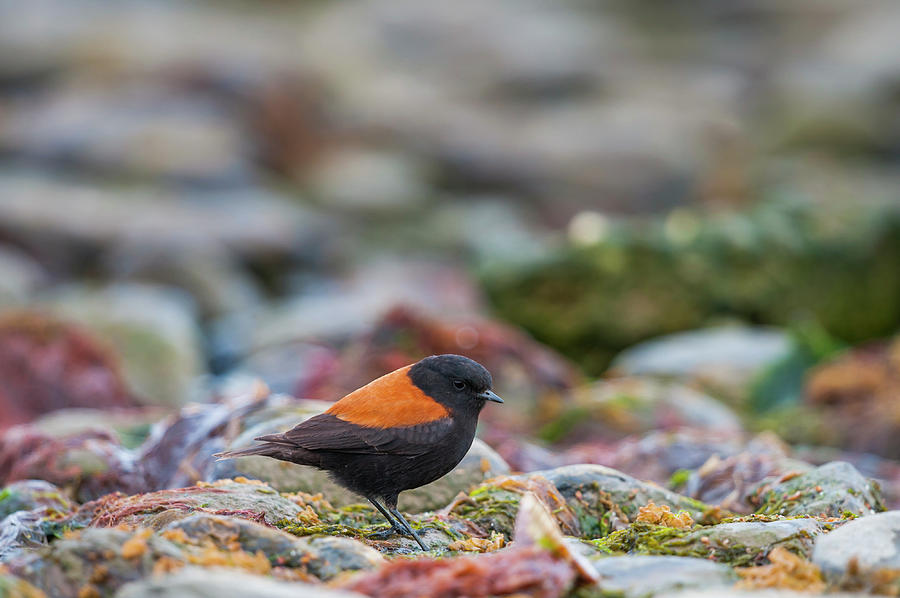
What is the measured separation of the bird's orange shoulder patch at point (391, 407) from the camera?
228 inches

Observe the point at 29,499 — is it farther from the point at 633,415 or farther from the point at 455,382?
the point at 633,415

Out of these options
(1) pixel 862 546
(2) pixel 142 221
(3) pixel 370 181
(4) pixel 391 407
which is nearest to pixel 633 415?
(4) pixel 391 407

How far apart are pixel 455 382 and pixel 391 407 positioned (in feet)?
1.32

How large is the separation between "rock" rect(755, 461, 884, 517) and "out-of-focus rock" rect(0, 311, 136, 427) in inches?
314

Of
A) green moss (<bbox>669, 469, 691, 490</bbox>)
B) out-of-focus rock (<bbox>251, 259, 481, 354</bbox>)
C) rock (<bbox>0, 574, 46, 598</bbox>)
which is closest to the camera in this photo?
rock (<bbox>0, 574, 46, 598</bbox>)

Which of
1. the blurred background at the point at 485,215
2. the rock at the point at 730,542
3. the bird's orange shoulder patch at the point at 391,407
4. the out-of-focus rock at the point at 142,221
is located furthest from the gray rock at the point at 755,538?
the out-of-focus rock at the point at 142,221

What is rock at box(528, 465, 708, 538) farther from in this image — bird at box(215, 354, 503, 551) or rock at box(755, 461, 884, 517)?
bird at box(215, 354, 503, 551)

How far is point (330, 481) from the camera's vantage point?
651 centimetres

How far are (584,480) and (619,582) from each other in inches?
73.6

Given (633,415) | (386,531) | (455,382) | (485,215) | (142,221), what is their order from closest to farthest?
(386,531) → (455,382) → (633,415) → (142,221) → (485,215)

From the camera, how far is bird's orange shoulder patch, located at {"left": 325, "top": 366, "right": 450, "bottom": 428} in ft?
19.0

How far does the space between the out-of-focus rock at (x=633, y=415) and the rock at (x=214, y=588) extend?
269 inches

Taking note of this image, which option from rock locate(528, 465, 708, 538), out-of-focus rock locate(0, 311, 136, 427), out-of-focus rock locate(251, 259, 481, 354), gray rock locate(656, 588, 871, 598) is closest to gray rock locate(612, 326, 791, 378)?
out-of-focus rock locate(251, 259, 481, 354)

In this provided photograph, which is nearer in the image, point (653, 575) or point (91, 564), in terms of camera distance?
point (91, 564)
